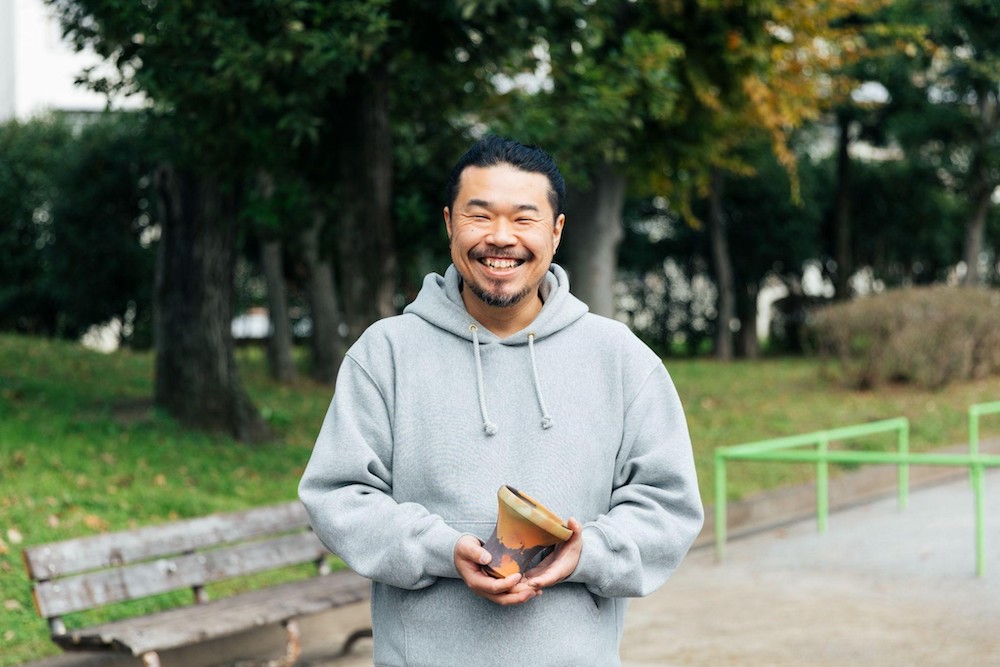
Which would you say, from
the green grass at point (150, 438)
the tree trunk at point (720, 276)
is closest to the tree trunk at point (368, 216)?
the green grass at point (150, 438)

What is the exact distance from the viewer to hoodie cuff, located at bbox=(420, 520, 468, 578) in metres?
2.50

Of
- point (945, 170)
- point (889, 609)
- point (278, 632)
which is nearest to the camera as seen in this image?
point (278, 632)

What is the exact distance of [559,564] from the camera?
2479 millimetres

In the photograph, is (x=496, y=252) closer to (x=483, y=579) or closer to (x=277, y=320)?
(x=483, y=579)

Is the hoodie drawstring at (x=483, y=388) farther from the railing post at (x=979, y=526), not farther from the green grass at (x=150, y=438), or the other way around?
the railing post at (x=979, y=526)

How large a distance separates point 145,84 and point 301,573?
3207mm

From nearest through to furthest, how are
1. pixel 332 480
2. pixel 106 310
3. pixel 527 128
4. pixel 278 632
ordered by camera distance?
pixel 332 480, pixel 278 632, pixel 527 128, pixel 106 310

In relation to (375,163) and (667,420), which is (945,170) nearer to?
(375,163)

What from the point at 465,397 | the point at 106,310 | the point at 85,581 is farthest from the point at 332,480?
the point at 106,310

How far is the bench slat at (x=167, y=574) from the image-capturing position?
568 cm

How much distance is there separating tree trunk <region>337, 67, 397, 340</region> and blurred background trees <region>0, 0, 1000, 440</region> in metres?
0.02

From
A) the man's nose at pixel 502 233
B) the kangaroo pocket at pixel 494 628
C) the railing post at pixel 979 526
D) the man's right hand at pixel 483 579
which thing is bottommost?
the railing post at pixel 979 526

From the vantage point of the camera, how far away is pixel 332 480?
263 cm

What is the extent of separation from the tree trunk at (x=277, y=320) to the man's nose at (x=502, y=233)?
14538 millimetres
